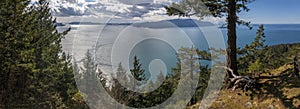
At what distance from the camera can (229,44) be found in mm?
10242

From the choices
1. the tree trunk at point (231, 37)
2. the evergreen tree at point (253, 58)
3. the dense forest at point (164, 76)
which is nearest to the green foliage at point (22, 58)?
the dense forest at point (164, 76)

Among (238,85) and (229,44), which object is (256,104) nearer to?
(238,85)

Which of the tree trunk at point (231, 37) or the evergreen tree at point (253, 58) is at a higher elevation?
the tree trunk at point (231, 37)

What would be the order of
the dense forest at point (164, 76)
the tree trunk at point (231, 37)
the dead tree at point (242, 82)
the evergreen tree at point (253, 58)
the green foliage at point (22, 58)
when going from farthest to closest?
1. the green foliage at point (22, 58)
2. the evergreen tree at point (253, 58)
3. the tree trunk at point (231, 37)
4. the dead tree at point (242, 82)
5. the dense forest at point (164, 76)

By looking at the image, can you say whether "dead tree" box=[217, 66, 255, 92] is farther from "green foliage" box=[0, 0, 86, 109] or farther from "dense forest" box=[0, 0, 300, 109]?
"green foliage" box=[0, 0, 86, 109]

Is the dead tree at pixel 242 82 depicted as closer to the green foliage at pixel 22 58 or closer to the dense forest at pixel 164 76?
the dense forest at pixel 164 76

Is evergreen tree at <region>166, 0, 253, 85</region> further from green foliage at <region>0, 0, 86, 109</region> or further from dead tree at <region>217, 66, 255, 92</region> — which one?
green foliage at <region>0, 0, 86, 109</region>

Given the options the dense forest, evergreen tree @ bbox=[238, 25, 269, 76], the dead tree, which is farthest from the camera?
evergreen tree @ bbox=[238, 25, 269, 76]

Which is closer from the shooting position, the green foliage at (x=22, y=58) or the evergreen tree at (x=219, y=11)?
the evergreen tree at (x=219, y=11)

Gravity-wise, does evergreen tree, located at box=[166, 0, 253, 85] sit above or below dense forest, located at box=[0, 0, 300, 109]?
above

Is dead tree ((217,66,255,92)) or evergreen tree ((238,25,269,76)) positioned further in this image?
evergreen tree ((238,25,269,76))

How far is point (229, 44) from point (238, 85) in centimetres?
148

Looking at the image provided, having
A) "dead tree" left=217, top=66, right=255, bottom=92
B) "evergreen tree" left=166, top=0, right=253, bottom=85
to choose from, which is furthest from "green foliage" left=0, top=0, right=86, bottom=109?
"dead tree" left=217, top=66, right=255, bottom=92

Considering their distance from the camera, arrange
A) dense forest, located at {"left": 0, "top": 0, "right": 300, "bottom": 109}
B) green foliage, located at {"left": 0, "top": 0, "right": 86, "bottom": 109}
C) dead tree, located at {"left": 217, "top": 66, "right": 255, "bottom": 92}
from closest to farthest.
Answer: dense forest, located at {"left": 0, "top": 0, "right": 300, "bottom": 109} < dead tree, located at {"left": 217, "top": 66, "right": 255, "bottom": 92} < green foliage, located at {"left": 0, "top": 0, "right": 86, "bottom": 109}
